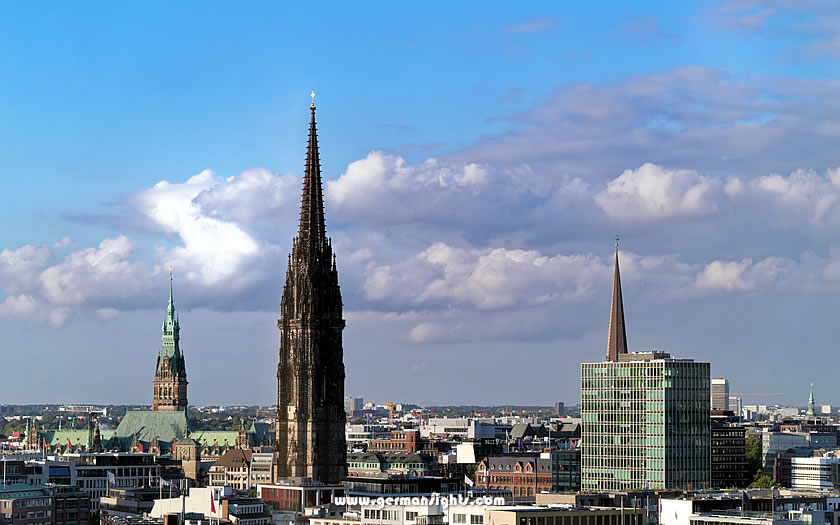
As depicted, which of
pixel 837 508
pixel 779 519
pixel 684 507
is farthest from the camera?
pixel 837 508

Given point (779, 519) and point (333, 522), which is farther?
point (333, 522)

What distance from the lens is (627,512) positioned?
18725cm

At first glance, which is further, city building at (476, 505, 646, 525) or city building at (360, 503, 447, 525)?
city building at (360, 503, 447, 525)

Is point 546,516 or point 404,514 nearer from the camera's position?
point 546,516

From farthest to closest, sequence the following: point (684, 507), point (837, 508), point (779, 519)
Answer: point (837, 508)
point (684, 507)
point (779, 519)

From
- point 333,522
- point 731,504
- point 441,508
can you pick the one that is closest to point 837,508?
point 731,504

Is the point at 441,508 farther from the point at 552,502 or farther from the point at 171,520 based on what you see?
the point at 171,520

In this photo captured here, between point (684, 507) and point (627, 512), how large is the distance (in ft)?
26.7

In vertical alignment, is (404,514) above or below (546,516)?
below

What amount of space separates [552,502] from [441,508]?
15.8 metres

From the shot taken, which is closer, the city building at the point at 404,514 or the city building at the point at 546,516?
the city building at the point at 546,516

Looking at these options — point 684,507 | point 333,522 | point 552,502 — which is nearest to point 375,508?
point 333,522

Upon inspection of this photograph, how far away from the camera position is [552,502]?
19900 centimetres

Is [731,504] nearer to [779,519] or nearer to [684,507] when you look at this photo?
[684,507]
